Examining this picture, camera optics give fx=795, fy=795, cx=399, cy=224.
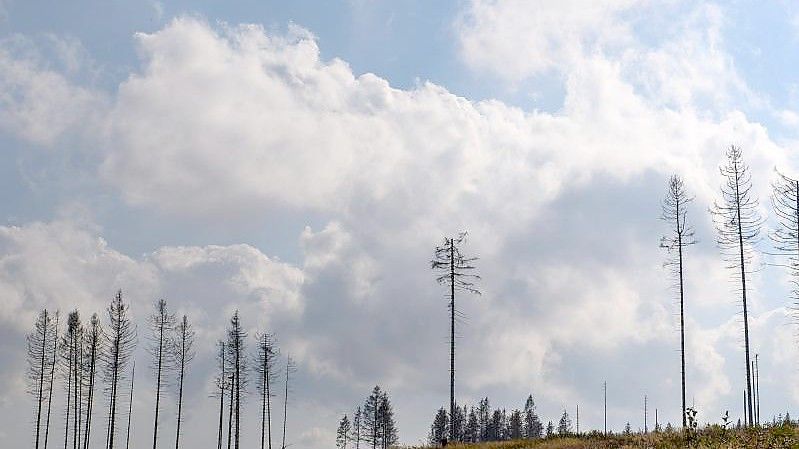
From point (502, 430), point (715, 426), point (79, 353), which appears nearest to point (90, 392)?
point (79, 353)

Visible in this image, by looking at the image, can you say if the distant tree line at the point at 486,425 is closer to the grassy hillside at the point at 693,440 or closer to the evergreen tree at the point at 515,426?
the evergreen tree at the point at 515,426

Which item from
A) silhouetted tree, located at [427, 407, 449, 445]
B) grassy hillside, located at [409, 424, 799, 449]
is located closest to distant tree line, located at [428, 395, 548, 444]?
silhouetted tree, located at [427, 407, 449, 445]

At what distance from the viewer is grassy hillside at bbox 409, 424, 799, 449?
22875mm

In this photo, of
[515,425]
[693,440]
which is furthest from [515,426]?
[693,440]

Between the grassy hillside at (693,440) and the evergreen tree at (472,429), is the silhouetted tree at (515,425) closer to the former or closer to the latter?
the evergreen tree at (472,429)

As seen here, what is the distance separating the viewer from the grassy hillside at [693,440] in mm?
22875

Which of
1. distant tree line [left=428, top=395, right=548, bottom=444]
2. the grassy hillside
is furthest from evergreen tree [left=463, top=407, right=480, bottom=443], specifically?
the grassy hillside

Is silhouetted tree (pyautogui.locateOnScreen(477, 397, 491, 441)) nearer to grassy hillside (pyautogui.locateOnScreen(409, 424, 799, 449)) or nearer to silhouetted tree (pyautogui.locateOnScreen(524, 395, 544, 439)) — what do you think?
silhouetted tree (pyautogui.locateOnScreen(524, 395, 544, 439))

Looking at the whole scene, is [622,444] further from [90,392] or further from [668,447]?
[90,392]

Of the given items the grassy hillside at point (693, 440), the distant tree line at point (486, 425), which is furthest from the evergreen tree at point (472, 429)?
the grassy hillside at point (693, 440)

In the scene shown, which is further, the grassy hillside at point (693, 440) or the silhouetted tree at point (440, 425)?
the silhouetted tree at point (440, 425)

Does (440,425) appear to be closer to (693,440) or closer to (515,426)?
(515,426)

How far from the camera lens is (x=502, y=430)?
113188 millimetres

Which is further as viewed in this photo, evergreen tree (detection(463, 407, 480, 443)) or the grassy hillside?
evergreen tree (detection(463, 407, 480, 443))
